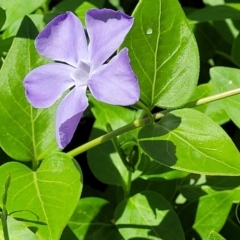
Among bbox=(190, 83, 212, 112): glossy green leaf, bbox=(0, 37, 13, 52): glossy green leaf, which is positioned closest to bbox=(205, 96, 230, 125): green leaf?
bbox=(190, 83, 212, 112): glossy green leaf

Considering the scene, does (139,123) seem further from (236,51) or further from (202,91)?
(236,51)

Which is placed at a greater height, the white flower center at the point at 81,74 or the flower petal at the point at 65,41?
the flower petal at the point at 65,41

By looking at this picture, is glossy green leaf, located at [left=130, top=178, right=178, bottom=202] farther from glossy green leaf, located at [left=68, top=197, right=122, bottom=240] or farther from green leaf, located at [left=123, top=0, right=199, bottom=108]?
green leaf, located at [left=123, top=0, right=199, bottom=108]

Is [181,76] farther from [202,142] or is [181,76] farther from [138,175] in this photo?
[138,175]

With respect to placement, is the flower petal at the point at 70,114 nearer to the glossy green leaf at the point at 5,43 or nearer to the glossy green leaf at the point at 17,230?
the glossy green leaf at the point at 17,230

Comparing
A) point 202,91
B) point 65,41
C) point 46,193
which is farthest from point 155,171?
point 65,41

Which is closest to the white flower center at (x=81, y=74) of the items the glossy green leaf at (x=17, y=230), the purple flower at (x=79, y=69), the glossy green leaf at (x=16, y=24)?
the purple flower at (x=79, y=69)

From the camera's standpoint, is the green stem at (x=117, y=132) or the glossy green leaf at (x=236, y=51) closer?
the green stem at (x=117, y=132)
